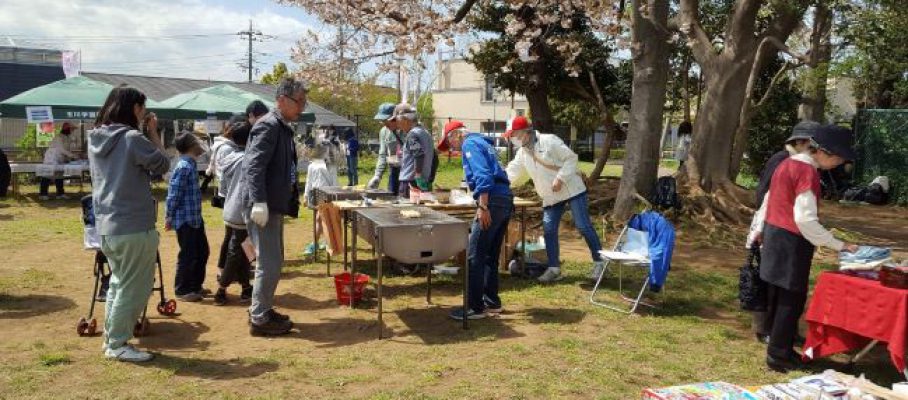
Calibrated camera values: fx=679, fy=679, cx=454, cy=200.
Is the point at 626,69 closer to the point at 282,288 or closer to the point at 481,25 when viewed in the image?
the point at 481,25

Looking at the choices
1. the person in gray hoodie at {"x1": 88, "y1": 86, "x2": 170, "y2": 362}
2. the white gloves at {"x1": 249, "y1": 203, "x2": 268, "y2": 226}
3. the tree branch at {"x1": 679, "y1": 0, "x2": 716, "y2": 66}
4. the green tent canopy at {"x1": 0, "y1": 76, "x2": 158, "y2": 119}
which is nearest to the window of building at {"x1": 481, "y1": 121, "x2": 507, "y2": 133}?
the green tent canopy at {"x1": 0, "y1": 76, "x2": 158, "y2": 119}

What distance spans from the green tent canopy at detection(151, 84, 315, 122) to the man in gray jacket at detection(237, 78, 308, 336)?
10.5 meters

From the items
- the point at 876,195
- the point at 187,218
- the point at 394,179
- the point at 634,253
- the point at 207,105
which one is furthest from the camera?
the point at 207,105

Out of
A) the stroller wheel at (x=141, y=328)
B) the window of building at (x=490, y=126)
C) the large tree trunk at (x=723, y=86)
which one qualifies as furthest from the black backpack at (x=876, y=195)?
the window of building at (x=490, y=126)

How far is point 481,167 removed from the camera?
5.32m

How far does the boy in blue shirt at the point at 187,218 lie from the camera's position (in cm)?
589

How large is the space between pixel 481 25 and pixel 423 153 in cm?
844

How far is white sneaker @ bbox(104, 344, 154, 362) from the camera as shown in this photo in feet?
14.4

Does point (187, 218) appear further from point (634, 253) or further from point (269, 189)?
point (634, 253)

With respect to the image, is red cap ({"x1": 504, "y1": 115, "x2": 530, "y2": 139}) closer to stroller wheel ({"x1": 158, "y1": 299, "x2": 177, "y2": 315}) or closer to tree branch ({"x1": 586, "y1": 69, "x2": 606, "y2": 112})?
stroller wheel ({"x1": 158, "y1": 299, "x2": 177, "y2": 315})

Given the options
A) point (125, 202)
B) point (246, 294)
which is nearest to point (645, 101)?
point (246, 294)

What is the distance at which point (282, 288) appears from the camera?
21.9 ft

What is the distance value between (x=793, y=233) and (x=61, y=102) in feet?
46.1

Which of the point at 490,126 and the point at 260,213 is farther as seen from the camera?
the point at 490,126
